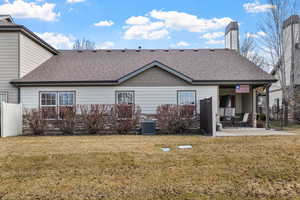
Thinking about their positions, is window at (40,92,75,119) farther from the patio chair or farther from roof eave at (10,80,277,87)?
the patio chair

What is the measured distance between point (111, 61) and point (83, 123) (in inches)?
213

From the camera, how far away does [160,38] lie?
3334 cm

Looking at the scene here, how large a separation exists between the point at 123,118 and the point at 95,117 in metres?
1.41

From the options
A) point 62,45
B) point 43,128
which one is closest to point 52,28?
point 62,45

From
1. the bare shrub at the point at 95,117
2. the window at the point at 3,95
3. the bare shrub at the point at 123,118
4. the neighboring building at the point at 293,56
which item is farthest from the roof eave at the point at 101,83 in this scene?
→ the neighboring building at the point at 293,56

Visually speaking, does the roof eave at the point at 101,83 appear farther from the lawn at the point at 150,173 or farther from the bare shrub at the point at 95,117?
the lawn at the point at 150,173

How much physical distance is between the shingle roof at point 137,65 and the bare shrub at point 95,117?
173 cm

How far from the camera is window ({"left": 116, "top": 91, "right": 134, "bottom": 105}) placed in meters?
14.4

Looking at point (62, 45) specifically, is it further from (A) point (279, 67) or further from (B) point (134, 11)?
(A) point (279, 67)

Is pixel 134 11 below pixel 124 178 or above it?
above

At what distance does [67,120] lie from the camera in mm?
13352

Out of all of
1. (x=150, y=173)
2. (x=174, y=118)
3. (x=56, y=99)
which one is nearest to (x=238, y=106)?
(x=174, y=118)

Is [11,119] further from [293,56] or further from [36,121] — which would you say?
[293,56]

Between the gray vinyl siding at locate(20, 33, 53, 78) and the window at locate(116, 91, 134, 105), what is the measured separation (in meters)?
5.40
